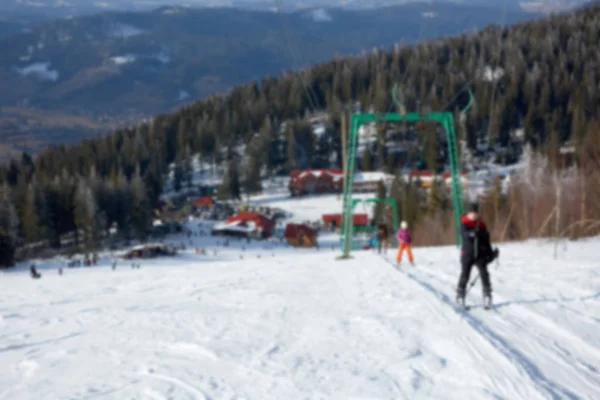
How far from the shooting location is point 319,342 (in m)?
7.87

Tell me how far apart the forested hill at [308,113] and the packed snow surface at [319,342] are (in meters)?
54.5

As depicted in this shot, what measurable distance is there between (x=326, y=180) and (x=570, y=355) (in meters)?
74.1

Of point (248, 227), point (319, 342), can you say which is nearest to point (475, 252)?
point (319, 342)

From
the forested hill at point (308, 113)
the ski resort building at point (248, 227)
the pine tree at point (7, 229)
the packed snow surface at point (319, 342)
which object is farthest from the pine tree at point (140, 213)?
the packed snow surface at point (319, 342)

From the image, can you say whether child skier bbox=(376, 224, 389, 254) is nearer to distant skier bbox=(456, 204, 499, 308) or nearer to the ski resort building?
distant skier bbox=(456, 204, 499, 308)

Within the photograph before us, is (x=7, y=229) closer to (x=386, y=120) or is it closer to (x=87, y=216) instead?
(x=87, y=216)

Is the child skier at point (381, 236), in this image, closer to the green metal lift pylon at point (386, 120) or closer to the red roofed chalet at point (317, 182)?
the green metal lift pylon at point (386, 120)

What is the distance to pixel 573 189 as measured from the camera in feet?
83.3

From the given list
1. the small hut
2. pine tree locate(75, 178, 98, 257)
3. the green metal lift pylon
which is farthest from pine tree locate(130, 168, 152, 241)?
the green metal lift pylon

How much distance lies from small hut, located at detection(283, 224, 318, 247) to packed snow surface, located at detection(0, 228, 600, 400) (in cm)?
4249

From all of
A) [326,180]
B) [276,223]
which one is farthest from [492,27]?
[276,223]

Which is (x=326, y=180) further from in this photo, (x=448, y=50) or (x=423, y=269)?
(x=423, y=269)

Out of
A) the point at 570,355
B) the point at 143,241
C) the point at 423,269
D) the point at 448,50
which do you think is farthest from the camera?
the point at 448,50

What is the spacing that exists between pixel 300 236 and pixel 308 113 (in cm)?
6576
